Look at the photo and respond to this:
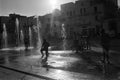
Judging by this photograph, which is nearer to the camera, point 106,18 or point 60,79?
point 60,79

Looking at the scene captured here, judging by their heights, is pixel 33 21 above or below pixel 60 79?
above

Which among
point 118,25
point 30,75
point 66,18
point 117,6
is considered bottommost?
point 30,75

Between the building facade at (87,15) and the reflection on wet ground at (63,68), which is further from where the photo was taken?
the building facade at (87,15)

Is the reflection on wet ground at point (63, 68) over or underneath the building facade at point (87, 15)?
underneath

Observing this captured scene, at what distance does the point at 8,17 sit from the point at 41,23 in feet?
78.4

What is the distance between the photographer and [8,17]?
285 feet

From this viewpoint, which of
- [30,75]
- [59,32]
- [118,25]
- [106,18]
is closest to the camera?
[30,75]

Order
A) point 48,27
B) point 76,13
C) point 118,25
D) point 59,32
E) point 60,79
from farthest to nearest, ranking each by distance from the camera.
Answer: point 48,27 → point 59,32 → point 76,13 → point 118,25 → point 60,79

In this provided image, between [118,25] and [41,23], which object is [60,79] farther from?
[41,23]

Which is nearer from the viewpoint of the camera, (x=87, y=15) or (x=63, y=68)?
(x=63, y=68)

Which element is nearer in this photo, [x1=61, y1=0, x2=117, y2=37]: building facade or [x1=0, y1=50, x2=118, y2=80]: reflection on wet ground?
[x1=0, y1=50, x2=118, y2=80]: reflection on wet ground

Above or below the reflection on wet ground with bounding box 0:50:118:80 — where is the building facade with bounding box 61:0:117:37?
above

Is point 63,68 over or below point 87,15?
below

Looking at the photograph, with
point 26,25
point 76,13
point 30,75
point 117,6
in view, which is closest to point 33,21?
point 26,25
